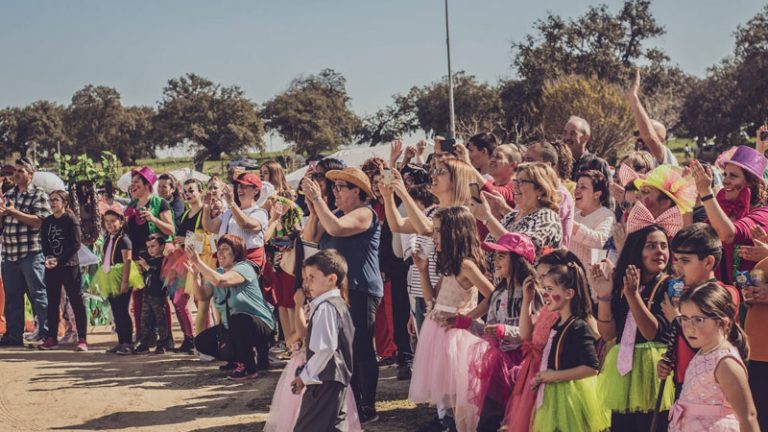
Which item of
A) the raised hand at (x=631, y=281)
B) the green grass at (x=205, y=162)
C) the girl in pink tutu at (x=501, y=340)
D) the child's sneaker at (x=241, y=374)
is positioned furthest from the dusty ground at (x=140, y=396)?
the green grass at (x=205, y=162)

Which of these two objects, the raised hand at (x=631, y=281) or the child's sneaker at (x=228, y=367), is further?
the child's sneaker at (x=228, y=367)

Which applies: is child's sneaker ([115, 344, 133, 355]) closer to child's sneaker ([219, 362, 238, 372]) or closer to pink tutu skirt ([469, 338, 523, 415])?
child's sneaker ([219, 362, 238, 372])

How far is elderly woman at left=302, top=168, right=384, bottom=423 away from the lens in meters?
6.41

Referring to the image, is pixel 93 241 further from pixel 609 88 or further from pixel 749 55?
pixel 749 55

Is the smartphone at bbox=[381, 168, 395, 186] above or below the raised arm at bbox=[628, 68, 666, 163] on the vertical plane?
below

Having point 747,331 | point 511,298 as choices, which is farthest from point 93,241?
point 747,331

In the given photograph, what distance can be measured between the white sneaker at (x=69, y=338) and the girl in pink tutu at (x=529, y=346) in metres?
7.07

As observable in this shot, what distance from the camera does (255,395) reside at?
7.57 m

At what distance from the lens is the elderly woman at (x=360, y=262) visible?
6406 mm

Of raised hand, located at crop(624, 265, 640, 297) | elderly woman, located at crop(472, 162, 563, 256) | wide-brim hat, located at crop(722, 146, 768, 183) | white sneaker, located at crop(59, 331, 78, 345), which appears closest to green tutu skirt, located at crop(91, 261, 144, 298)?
white sneaker, located at crop(59, 331, 78, 345)

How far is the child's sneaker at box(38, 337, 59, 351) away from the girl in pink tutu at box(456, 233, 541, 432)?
21.7 ft

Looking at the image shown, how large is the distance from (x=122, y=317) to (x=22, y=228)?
72.8 inches

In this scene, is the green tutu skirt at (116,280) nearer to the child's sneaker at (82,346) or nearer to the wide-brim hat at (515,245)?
the child's sneaker at (82,346)

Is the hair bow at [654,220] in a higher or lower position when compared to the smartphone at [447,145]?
lower
